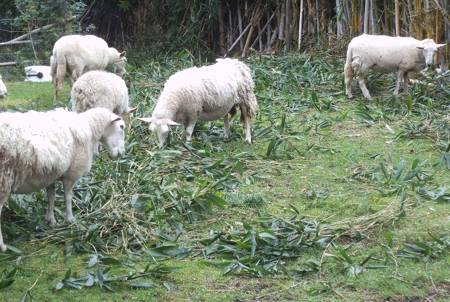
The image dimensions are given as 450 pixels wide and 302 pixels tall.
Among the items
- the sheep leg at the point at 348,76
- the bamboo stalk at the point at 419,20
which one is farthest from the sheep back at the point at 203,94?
the bamboo stalk at the point at 419,20

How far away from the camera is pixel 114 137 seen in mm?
7219

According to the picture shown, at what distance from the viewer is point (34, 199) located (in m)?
7.07

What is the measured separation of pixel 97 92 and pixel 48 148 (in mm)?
3048

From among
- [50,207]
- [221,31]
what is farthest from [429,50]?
[50,207]

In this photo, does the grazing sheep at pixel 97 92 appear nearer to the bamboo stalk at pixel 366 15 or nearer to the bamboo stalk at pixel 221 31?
the bamboo stalk at pixel 366 15

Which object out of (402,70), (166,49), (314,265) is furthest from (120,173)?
(166,49)

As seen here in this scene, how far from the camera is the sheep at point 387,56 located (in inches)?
488

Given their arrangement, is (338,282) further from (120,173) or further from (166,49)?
(166,49)

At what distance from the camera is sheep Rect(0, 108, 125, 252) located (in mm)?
5727

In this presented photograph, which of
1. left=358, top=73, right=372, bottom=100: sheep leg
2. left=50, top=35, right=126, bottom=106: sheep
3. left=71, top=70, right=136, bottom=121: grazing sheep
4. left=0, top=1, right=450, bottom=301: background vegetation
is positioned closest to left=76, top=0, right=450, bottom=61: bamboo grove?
left=358, top=73, right=372, bottom=100: sheep leg

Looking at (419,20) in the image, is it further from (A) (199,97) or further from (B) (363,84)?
(A) (199,97)

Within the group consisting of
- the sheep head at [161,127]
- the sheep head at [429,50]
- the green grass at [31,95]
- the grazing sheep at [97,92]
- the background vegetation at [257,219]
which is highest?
the grazing sheep at [97,92]

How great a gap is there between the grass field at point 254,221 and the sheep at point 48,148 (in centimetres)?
45

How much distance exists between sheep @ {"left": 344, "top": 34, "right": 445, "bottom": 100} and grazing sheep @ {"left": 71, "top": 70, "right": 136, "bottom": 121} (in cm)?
504
